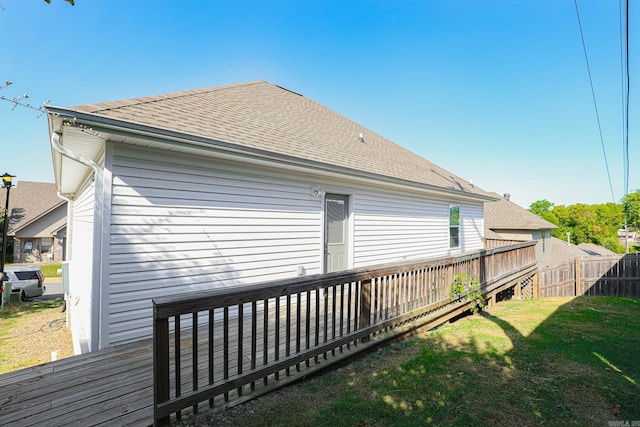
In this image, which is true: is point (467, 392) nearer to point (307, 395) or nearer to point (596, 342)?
point (307, 395)

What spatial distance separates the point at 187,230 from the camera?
4.48m

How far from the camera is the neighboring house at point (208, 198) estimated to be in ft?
12.5

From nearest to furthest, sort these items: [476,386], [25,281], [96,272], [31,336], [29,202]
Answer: [476,386] < [96,272] < [31,336] < [25,281] < [29,202]

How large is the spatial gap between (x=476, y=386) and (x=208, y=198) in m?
4.18

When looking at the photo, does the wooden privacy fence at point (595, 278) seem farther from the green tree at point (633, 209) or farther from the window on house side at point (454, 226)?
the green tree at point (633, 209)

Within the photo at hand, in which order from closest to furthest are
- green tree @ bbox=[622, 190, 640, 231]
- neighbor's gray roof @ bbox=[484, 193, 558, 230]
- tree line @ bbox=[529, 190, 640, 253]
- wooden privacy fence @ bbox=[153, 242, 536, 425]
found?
wooden privacy fence @ bbox=[153, 242, 536, 425] → neighbor's gray roof @ bbox=[484, 193, 558, 230] → green tree @ bbox=[622, 190, 640, 231] → tree line @ bbox=[529, 190, 640, 253]

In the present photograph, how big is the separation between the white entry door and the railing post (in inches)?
179

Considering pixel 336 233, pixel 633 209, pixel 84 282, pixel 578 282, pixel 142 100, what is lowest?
pixel 578 282

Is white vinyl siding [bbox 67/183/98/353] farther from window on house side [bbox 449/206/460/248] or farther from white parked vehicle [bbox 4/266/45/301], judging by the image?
window on house side [bbox 449/206/460/248]

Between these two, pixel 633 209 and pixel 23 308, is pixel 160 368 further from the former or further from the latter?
pixel 633 209

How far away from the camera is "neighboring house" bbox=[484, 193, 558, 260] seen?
18.7 metres

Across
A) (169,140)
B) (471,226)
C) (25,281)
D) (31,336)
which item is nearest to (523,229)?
(471,226)

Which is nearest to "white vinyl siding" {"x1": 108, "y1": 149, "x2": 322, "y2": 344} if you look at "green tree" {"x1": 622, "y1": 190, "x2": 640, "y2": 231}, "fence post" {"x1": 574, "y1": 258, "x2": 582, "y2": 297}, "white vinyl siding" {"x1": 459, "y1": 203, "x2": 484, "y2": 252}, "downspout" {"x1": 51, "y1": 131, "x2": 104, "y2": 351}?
"downspout" {"x1": 51, "y1": 131, "x2": 104, "y2": 351}

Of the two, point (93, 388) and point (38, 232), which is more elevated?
point (38, 232)
